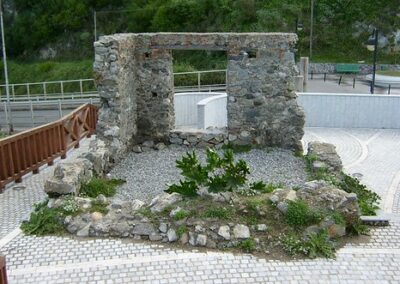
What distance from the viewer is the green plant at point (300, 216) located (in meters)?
9.14

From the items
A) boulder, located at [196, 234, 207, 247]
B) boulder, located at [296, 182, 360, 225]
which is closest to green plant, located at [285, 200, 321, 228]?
boulder, located at [296, 182, 360, 225]

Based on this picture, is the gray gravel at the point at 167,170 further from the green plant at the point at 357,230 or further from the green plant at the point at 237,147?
the green plant at the point at 357,230

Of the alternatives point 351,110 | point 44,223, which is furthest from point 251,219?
point 351,110

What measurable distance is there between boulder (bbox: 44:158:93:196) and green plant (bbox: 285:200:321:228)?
408 cm

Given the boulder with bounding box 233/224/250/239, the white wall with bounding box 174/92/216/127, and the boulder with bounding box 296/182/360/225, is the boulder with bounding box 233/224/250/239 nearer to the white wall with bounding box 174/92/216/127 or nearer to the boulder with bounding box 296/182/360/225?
the boulder with bounding box 296/182/360/225

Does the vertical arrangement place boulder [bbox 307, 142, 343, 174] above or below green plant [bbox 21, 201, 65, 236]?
above

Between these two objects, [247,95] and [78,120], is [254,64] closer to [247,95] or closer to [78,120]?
[247,95]

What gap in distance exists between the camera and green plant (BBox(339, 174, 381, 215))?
10434 millimetres

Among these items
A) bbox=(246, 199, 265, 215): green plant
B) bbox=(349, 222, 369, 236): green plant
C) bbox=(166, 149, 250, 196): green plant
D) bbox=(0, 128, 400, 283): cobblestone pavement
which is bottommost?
bbox=(0, 128, 400, 283): cobblestone pavement

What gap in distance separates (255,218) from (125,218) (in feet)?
7.56

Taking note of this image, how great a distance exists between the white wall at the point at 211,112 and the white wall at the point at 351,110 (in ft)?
9.34

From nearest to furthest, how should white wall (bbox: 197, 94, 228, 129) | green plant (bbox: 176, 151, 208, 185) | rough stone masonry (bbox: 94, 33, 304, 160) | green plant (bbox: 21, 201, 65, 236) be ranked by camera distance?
green plant (bbox: 21, 201, 65, 236), green plant (bbox: 176, 151, 208, 185), rough stone masonry (bbox: 94, 33, 304, 160), white wall (bbox: 197, 94, 228, 129)

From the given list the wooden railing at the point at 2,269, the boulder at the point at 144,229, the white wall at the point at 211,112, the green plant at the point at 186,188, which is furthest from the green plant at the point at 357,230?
the white wall at the point at 211,112

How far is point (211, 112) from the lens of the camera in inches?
663
